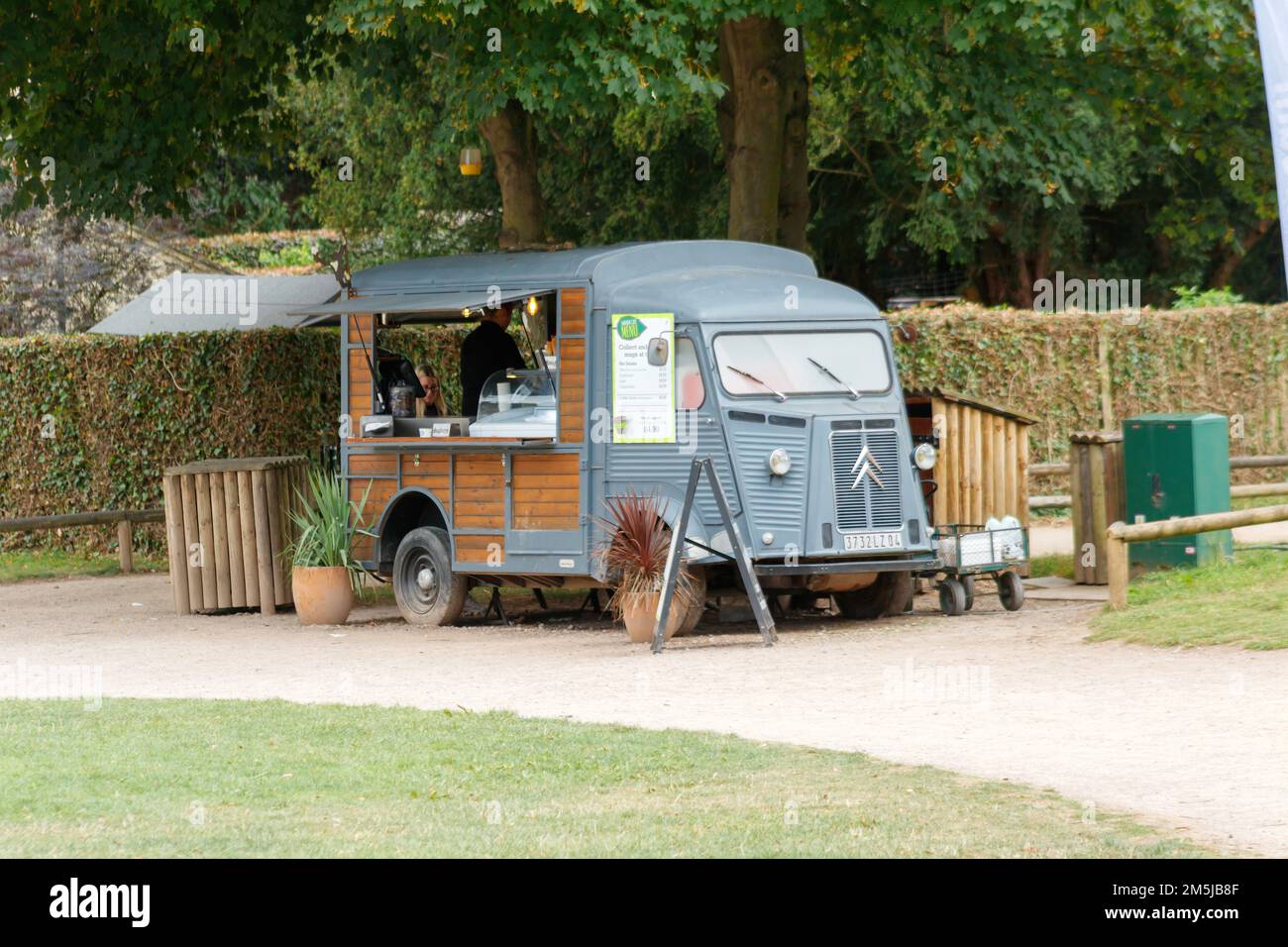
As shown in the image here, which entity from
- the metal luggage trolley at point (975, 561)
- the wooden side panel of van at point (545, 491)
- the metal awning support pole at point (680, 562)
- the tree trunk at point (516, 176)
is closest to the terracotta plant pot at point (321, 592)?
the wooden side panel of van at point (545, 491)

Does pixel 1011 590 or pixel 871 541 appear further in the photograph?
pixel 1011 590

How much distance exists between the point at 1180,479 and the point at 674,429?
14.3ft

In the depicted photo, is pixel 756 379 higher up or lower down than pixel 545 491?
higher up

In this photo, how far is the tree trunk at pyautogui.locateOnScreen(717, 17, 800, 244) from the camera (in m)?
18.6

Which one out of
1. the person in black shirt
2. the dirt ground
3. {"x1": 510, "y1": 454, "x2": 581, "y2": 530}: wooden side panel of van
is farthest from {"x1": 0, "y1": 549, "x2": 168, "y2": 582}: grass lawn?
{"x1": 510, "y1": 454, "x2": 581, "y2": 530}: wooden side panel of van

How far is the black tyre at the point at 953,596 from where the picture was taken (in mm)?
14977

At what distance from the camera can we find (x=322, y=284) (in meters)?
29.5

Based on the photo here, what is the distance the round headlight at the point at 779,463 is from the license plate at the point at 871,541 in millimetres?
671

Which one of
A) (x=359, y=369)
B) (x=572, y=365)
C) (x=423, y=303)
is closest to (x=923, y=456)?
(x=572, y=365)

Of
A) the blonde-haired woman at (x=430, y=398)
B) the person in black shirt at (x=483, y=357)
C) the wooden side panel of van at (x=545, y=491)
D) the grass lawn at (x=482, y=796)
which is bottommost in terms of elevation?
the grass lawn at (x=482, y=796)

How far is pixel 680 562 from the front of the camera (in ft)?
44.6

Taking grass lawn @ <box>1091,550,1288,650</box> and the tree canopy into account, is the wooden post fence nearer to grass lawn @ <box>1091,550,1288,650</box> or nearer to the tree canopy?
grass lawn @ <box>1091,550,1288,650</box>

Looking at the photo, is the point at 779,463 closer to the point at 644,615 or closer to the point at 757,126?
the point at 644,615

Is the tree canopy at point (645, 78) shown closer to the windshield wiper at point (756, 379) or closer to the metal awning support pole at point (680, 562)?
the windshield wiper at point (756, 379)
